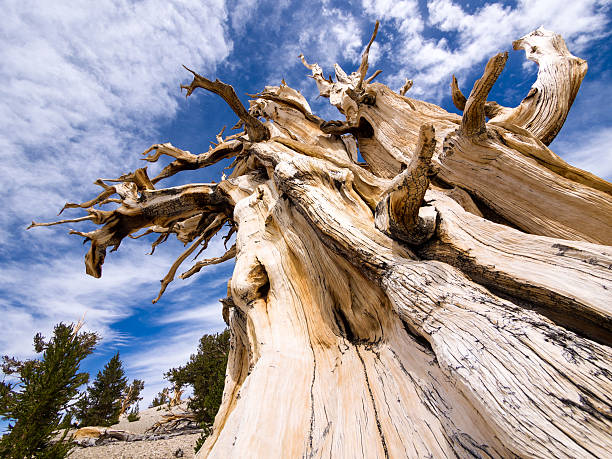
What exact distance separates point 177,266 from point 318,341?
3.55 m

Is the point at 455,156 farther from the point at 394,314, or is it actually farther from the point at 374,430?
the point at 374,430

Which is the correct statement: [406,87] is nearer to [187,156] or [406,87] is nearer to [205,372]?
[187,156]

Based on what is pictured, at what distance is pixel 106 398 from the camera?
601 inches

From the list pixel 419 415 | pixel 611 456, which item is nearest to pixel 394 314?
pixel 419 415

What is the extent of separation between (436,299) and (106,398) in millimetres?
20446

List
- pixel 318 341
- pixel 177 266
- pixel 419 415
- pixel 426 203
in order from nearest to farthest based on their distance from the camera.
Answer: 1. pixel 419 415
2. pixel 318 341
3. pixel 426 203
4. pixel 177 266

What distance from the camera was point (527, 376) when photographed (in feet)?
3.05

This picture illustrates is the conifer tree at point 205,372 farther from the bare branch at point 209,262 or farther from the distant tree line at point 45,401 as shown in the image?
the bare branch at point 209,262

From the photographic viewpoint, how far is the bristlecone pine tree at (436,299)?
0.96 m

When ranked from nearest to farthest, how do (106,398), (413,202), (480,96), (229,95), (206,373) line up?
(413,202) < (480,96) < (229,95) < (206,373) < (106,398)

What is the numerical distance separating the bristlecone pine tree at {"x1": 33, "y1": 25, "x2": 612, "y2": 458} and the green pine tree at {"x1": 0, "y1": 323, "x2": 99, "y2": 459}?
16.3 ft

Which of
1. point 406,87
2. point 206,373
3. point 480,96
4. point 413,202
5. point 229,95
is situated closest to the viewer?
point 413,202

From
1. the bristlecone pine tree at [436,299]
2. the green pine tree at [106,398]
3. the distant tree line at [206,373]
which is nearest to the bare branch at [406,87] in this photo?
the bristlecone pine tree at [436,299]

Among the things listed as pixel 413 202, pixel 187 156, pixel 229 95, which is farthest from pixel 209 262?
pixel 413 202
